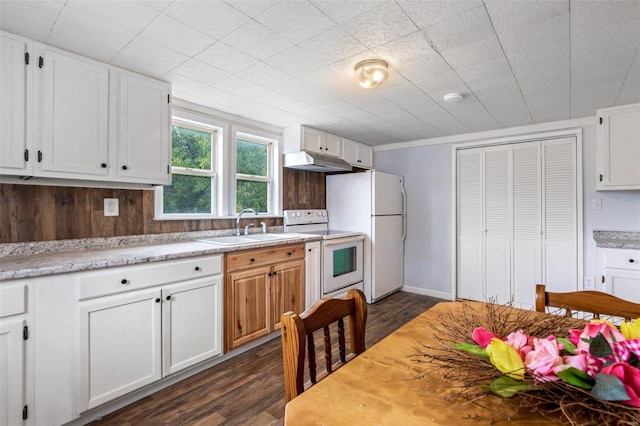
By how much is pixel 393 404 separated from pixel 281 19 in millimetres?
1721

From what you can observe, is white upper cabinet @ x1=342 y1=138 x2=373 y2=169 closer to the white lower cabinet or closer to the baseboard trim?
the baseboard trim

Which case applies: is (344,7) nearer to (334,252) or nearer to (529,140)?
(334,252)

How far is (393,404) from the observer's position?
2.34 ft

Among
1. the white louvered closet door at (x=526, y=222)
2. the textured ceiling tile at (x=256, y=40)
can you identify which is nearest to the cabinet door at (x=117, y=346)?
the textured ceiling tile at (x=256, y=40)

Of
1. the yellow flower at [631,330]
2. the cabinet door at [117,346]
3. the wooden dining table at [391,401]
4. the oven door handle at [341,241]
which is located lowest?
the cabinet door at [117,346]

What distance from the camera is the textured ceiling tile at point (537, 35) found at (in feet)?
5.35

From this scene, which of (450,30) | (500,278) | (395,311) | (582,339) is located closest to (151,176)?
(450,30)

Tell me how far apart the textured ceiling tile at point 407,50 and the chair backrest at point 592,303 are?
1.43 metres

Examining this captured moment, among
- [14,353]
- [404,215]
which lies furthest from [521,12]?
[404,215]

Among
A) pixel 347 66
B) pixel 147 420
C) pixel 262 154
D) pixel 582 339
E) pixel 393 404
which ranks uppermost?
pixel 347 66

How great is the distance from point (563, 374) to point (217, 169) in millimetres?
3009

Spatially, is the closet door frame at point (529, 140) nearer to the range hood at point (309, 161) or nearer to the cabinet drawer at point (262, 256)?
the range hood at point (309, 161)

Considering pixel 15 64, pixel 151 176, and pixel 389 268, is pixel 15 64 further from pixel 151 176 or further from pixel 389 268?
pixel 389 268

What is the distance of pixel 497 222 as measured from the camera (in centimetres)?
382
